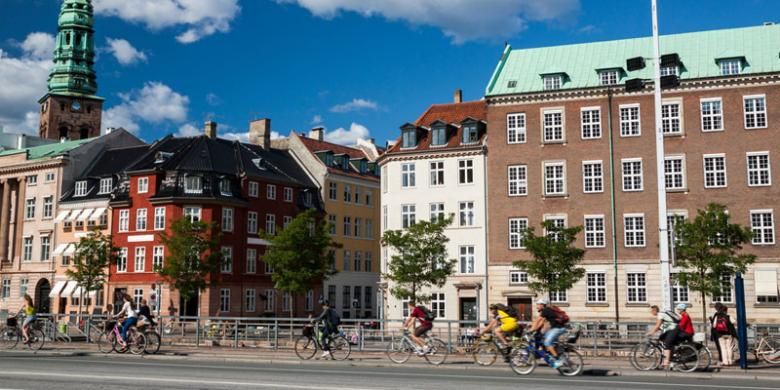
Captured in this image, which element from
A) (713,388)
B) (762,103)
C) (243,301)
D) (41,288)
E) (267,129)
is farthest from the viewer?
(267,129)

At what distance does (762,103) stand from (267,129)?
141ft

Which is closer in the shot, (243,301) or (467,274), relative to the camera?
(467,274)

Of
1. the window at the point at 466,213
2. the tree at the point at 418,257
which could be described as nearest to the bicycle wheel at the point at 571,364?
the tree at the point at 418,257

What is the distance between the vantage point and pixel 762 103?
151 feet

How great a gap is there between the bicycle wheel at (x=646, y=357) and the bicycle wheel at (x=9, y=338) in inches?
850

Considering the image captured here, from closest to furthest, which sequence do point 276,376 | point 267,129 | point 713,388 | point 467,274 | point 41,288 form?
point 713,388 < point 276,376 < point 467,274 < point 41,288 < point 267,129

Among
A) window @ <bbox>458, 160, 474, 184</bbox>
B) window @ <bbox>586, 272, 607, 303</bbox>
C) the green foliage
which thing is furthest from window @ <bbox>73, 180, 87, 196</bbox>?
window @ <bbox>586, 272, 607, 303</bbox>

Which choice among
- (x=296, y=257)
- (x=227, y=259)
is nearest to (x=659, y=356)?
(x=296, y=257)

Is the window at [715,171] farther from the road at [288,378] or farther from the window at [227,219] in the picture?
the window at [227,219]

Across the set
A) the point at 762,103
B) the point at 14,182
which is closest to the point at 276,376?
the point at 762,103

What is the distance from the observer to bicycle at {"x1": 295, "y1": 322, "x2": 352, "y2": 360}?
25.1 metres

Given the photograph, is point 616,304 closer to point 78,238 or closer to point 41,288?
point 78,238

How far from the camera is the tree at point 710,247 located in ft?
125

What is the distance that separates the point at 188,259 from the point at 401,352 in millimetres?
34785
